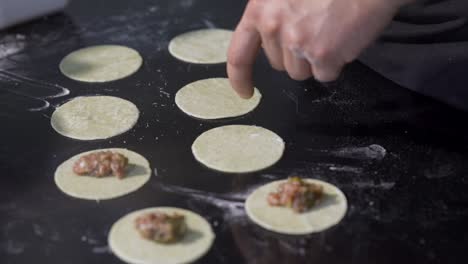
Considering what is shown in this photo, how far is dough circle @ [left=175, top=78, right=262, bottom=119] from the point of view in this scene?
1982 millimetres

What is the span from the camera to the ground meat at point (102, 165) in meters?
1.69

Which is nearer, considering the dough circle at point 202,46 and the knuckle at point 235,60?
the knuckle at point 235,60

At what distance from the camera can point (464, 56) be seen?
6.16 feet

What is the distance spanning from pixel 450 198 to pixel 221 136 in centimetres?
63

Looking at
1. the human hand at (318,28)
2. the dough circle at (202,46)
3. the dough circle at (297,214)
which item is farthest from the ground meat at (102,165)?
the dough circle at (202,46)

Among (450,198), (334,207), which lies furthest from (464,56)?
(334,207)

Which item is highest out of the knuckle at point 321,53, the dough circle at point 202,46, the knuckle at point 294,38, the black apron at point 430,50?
the knuckle at point 294,38

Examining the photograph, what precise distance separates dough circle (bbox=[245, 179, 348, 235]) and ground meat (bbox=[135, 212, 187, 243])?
0.18m

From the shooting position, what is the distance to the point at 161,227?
57.6 inches

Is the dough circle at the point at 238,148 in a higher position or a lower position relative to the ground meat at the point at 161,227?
lower

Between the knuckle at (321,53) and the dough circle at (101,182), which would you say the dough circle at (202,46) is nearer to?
the dough circle at (101,182)

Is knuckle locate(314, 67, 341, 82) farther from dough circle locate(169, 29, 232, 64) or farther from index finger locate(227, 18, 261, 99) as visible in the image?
dough circle locate(169, 29, 232, 64)

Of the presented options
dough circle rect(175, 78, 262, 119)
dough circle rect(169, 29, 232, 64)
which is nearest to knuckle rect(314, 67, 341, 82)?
dough circle rect(175, 78, 262, 119)

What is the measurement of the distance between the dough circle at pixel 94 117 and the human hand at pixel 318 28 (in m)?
0.51
